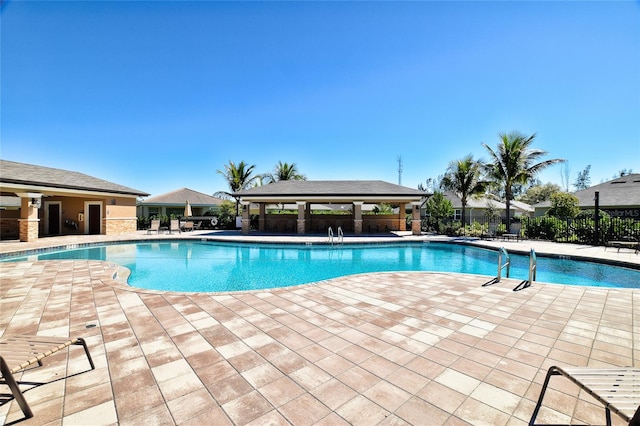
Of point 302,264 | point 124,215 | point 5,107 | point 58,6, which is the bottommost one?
point 302,264

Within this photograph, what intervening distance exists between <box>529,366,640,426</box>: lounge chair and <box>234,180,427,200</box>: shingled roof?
717 inches

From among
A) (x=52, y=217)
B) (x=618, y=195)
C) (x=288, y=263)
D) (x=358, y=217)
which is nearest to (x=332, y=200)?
(x=358, y=217)

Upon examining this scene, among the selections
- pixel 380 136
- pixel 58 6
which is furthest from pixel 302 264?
pixel 380 136

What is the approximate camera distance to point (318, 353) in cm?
334

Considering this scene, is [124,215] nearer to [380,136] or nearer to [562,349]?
[380,136]

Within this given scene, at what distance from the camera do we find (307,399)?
8.23 feet

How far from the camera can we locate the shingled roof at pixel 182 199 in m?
31.6

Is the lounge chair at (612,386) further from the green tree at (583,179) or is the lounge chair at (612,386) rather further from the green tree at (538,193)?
the green tree at (583,179)

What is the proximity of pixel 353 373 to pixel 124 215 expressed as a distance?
2384cm

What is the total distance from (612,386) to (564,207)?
2434 cm

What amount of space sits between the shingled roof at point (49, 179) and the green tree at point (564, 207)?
31.6 m

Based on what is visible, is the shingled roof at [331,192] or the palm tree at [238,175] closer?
the shingled roof at [331,192]

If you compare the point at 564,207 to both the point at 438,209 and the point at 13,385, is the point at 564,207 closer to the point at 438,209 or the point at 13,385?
the point at 438,209

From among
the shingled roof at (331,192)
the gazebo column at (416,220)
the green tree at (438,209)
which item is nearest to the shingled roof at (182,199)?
the shingled roof at (331,192)
